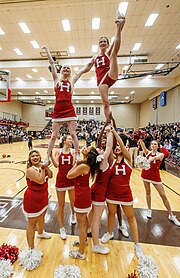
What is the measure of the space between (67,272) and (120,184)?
1035 mm

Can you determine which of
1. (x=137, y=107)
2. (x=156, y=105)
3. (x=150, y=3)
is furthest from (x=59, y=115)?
(x=137, y=107)

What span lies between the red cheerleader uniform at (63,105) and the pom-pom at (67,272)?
1540 mm

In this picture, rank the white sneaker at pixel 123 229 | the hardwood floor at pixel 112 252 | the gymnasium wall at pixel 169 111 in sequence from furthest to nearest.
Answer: the gymnasium wall at pixel 169 111, the white sneaker at pixel 123 229, the hardwood floor at pixel 112 252

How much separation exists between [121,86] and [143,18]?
7202 mm

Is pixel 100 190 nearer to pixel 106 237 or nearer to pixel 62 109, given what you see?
pixel 106 237

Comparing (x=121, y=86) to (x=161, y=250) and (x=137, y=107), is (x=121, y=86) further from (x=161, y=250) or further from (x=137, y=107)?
(x=161, y=250)

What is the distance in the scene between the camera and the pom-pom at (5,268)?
5.65 feet

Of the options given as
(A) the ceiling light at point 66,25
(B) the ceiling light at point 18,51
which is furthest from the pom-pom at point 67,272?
(B) the ceiling light at point 18,51

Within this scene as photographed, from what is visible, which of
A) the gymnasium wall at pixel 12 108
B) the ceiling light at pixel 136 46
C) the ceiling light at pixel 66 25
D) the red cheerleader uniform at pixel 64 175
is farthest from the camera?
the gymnasium wall at pixel 12 108

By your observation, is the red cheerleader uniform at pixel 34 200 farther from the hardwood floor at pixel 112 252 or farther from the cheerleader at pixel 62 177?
the hardwood floor at pixel 112 252

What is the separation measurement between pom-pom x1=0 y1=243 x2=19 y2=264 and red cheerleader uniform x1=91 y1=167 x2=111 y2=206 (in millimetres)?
1085

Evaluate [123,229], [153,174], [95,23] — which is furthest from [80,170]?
[95,23]

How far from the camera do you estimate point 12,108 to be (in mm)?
22766

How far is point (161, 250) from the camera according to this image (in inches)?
87.8
